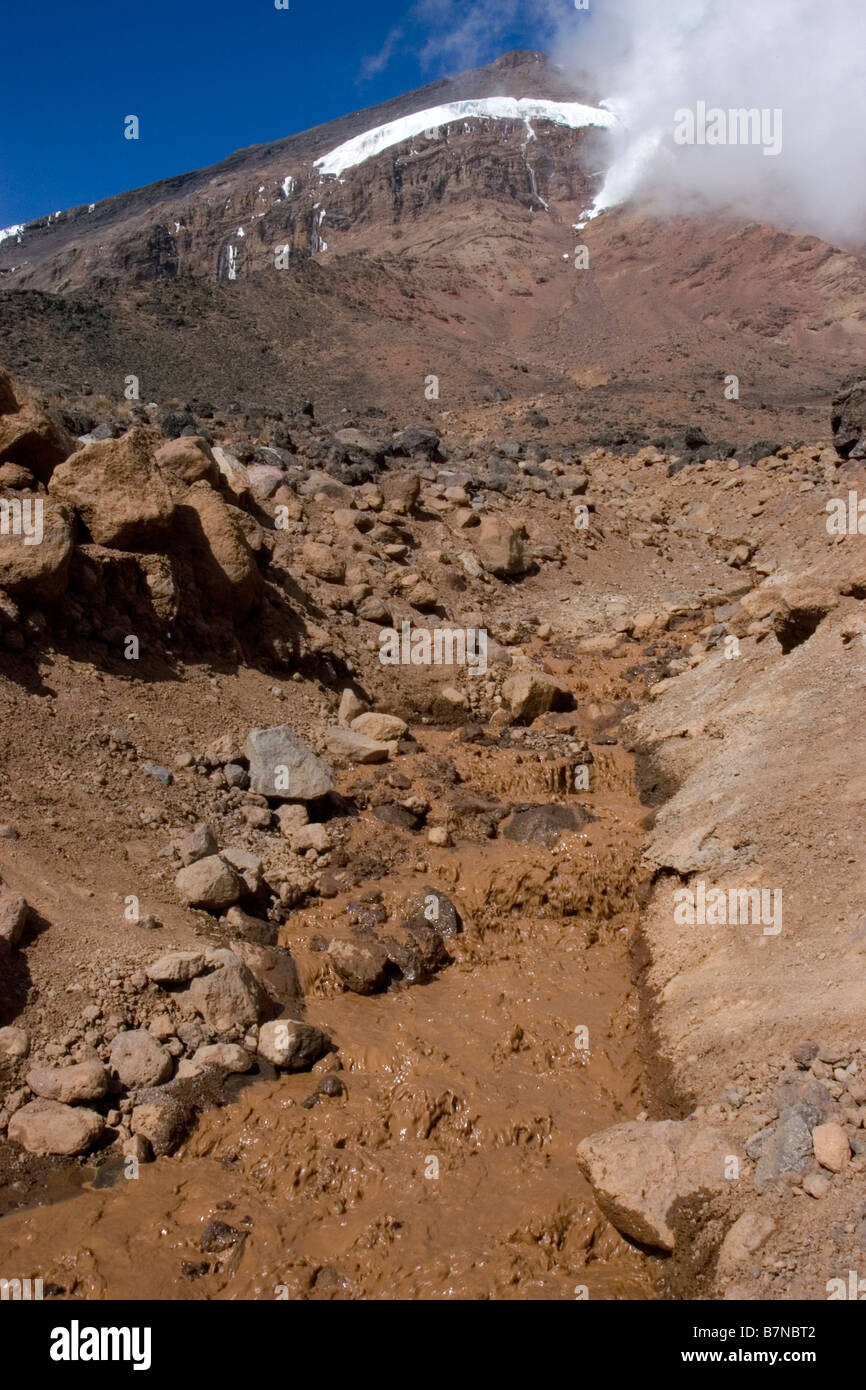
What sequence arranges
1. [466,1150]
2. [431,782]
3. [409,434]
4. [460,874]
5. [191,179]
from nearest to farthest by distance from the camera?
1. [466,1150]
2. [460,874]
3. [431,782]
4. [409,434]
5. [191,179]

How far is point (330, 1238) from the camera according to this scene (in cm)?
359

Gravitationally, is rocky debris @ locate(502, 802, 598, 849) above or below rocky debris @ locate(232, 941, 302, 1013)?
above

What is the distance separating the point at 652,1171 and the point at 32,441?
597 cm

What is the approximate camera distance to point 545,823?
6523 millimetres

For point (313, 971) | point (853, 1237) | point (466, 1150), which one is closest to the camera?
point (853, 1237)

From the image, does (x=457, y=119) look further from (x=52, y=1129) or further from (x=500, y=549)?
(x=52, y=1129)

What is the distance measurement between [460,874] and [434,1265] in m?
2.74

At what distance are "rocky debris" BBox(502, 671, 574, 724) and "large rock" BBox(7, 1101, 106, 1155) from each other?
5.06m

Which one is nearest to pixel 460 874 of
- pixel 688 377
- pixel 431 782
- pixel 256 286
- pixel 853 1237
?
pixel 431 782

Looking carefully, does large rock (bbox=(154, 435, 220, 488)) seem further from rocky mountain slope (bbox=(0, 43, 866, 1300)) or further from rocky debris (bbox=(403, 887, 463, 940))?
rocky debris (bbox=(403, 887, 463, 940))

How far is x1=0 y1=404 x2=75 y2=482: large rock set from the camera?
6586 mm

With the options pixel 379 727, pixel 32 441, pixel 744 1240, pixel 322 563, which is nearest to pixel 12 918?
pixel 744 1240

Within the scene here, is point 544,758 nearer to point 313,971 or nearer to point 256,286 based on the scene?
point 313,971

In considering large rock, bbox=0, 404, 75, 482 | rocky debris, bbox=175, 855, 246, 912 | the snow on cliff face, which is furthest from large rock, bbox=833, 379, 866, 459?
the snow on cliff face
